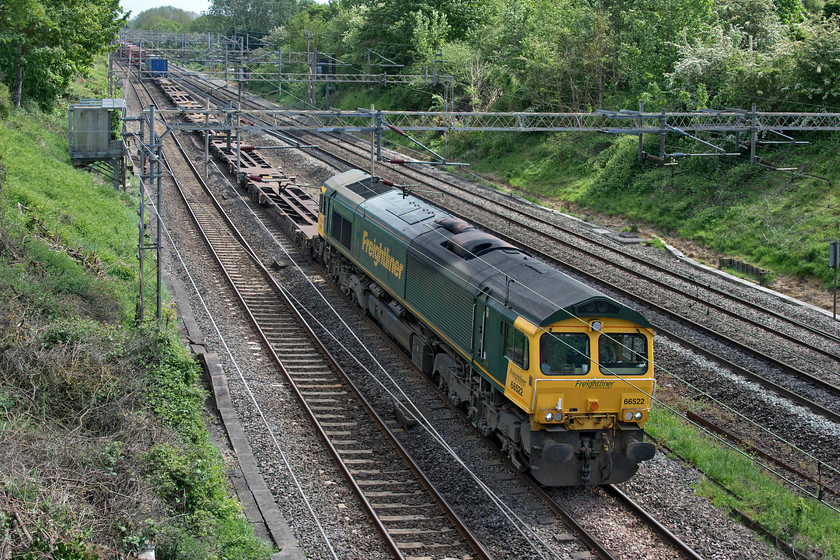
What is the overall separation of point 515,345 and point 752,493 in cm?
457

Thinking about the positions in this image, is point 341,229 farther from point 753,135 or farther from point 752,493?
point 753,135

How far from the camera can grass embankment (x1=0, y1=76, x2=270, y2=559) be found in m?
9.02

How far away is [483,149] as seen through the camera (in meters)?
46.1

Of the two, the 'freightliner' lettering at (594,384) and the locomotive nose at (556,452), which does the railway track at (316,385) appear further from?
the 'freightliner' lettering at (594,384)

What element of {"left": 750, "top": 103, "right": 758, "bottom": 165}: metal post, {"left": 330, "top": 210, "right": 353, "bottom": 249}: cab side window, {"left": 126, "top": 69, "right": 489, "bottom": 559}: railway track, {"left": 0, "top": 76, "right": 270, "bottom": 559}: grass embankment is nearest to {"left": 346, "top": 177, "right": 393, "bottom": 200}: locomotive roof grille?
{"left": 330, "top": 210, "right": 353, "bottom": 249}: cab side window

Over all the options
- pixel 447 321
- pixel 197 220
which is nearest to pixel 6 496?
pixel 447 321

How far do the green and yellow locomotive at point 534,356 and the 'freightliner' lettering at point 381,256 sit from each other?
1.00m

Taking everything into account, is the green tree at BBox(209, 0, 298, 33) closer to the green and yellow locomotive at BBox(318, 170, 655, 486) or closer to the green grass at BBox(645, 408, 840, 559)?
the green and yellow locomotive at BBox(318, 170, 655, 486)

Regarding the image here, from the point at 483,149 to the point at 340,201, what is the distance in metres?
24.5

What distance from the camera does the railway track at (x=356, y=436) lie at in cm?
1162

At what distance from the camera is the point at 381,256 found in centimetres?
1927

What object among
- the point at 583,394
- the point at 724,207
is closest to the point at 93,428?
the point at 583,394

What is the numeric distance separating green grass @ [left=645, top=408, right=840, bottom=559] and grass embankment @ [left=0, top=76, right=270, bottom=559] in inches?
296

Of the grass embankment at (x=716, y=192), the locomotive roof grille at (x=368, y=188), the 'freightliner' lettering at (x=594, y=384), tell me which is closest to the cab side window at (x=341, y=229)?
the locomotive roof grille at (x=368, y=188)
